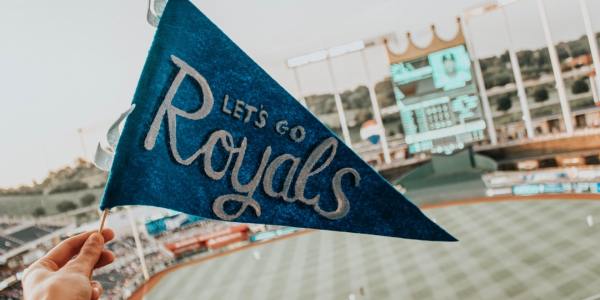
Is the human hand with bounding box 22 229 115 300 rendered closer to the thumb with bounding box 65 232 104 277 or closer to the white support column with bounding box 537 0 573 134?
the thumb with bounding box 65 232 104 277

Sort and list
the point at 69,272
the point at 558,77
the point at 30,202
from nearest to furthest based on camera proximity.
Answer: the point at 69,272 → the point at 558,77 → the point at 30,202

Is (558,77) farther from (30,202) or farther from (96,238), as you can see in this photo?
(30,202)

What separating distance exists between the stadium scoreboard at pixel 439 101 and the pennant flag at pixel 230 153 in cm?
1411

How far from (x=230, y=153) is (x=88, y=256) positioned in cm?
54

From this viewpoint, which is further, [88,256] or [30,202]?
[30,202]

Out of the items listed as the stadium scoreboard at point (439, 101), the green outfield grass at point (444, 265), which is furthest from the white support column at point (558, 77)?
the green outfield grass at point (444, 265)

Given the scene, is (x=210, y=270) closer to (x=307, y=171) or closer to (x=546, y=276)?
(x=546, y=276)

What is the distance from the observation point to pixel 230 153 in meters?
1.29

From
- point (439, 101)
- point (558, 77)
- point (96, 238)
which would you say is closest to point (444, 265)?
point (96, 238)

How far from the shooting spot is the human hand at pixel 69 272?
3.11ft

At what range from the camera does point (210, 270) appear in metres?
11.2

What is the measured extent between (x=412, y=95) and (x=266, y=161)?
566 inches

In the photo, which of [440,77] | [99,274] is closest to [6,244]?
[99,274]

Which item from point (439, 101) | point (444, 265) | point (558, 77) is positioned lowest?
point (444, 265)
